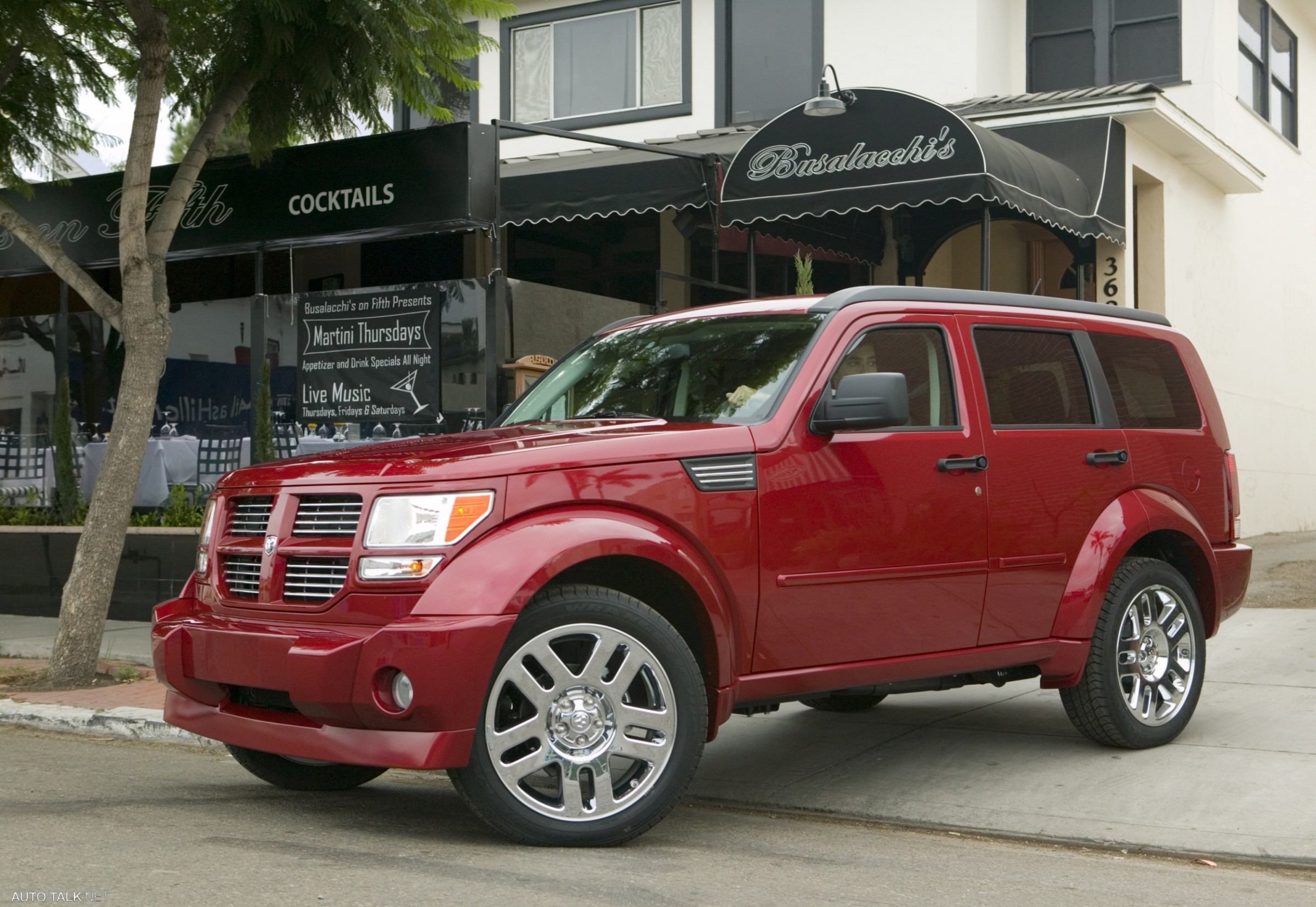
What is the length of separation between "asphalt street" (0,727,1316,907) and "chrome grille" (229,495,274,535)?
3.35ft

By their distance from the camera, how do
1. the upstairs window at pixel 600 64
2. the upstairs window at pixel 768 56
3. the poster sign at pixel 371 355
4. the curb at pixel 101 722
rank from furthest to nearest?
the upstairs window at pixel 600 64, the upstairs window at pixel 768 56, the poster sign at pixel 371 355, the curb at pixel 101 722

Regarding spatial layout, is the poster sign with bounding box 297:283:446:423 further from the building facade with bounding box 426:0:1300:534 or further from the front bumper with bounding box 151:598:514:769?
the front bumper with bounding box 151:598:514:769

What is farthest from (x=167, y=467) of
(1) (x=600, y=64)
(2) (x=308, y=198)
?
(1) (x=600, y=64)

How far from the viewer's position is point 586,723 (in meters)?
4.76

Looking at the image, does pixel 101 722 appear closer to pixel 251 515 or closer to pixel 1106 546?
pixel 251 515

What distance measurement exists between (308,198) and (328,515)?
26.8 ft

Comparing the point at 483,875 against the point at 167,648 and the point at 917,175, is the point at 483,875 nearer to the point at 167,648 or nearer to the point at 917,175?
the point at 167,648

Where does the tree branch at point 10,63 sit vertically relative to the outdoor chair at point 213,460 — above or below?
above

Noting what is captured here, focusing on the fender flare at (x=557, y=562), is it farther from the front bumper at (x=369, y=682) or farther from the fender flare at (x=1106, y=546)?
the fender flare at (x=1106, y=546)

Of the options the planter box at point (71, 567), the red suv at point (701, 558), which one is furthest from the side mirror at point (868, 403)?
the planter box at point (71, 567)

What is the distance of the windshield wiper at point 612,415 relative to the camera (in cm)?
569

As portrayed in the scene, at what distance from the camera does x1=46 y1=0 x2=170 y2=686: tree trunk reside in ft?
29.7

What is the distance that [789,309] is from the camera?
587 centimetres

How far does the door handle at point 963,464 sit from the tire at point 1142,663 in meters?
1.02
